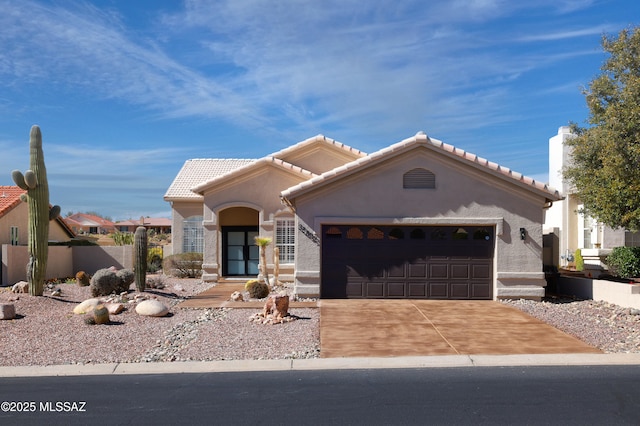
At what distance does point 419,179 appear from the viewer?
Answer: 18.7m

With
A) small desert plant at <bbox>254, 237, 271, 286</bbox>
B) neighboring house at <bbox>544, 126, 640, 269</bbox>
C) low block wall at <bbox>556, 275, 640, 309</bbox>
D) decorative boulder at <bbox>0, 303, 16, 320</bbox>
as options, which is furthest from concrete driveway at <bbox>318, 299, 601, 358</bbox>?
neighboring house at <bbox>544, 126, 640, 269</bbox>

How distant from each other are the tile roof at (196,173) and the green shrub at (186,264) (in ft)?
7.85

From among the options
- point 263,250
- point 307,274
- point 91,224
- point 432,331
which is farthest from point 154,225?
point 432,331

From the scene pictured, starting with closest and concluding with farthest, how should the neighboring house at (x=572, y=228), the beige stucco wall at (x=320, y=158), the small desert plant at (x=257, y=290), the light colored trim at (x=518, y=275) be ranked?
the light colored trim at (x=518, y=275)
the small desert plant at (x=257, y=290)
the neighboring house at (x=572, y=228)
the beige stucco wall at (x=320, y=158)

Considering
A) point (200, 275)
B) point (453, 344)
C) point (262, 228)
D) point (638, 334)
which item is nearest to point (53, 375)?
point (453, 344)

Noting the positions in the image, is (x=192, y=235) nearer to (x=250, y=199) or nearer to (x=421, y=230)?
(x=250, y=199)

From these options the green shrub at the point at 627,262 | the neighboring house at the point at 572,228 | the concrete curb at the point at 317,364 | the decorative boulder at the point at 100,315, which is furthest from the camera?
the neighboring house at the point at 572,228

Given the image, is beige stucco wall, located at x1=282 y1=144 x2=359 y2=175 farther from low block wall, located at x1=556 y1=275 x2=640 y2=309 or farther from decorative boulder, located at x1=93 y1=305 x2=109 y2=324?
decorative boulder, located at x1=93 y1=305 x2=109 y2=324

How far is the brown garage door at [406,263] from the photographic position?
18609mm

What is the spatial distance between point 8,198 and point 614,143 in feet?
79.0

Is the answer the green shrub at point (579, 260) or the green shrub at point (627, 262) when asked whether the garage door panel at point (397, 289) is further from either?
the green shrub at point (579, 260)

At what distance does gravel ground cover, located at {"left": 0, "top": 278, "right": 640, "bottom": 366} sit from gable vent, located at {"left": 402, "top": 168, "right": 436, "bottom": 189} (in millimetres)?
4103

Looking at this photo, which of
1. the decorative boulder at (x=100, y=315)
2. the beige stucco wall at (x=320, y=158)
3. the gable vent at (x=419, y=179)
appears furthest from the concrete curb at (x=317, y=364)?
the beige stucco wall at (x=320, y=158)

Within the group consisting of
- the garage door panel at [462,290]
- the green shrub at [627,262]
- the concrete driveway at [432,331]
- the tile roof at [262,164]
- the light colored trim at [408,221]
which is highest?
the tile roof at [262,164]
